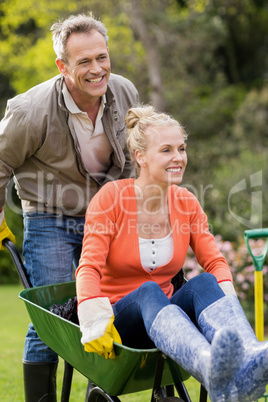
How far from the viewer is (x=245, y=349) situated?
145 centimetres

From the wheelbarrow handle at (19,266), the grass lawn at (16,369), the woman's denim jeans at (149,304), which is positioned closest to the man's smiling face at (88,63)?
the wheelbarrow handle at (19,266)

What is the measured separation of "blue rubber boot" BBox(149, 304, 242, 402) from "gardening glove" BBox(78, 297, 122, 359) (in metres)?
0.13

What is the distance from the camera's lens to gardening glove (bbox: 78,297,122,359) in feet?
5.06

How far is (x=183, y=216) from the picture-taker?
6.57 ft

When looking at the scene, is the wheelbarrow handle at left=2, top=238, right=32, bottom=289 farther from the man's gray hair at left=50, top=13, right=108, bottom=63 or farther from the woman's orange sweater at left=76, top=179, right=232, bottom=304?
the man's gray hair at left=50, top=13, right=108, bottom=63

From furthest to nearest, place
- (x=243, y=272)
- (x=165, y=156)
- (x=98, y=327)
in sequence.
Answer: (x=243, y=272)
(x=165, y=156)
(x=98, y=327)

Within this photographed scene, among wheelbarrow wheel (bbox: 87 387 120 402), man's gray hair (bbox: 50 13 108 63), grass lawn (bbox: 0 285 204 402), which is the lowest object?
grass lawn (bbox: 0 285 204 402)

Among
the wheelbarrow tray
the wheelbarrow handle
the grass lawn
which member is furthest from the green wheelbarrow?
the grass lawn

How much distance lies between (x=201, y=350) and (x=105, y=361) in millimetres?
336

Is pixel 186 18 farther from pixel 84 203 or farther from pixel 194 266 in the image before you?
pixel 84 203

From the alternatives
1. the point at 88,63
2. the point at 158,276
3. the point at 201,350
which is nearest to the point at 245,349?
the point at 201,350

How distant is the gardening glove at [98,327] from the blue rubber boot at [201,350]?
0.13m

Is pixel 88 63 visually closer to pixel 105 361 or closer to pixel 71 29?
pixel 71 29

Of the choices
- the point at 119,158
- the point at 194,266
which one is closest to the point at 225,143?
the point at 194,266
